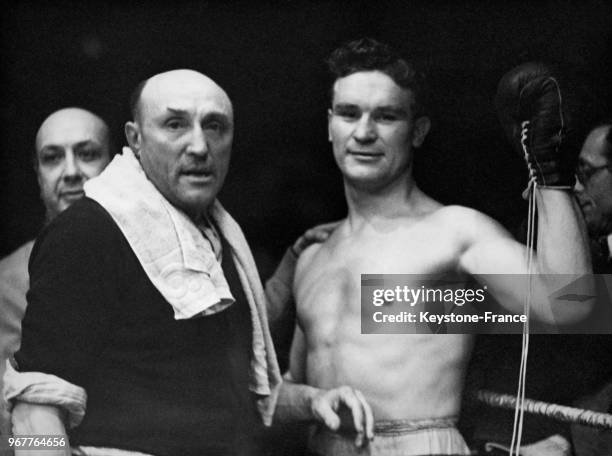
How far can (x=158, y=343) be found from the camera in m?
2.25

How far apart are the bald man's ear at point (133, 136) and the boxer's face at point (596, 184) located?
1163 millimetres

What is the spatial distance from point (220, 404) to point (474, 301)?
71 centimetres

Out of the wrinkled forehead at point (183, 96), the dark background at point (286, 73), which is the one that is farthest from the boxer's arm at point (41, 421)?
the wrinkled forehead at point (183, 96)

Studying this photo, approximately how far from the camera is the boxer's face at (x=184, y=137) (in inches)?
91.7

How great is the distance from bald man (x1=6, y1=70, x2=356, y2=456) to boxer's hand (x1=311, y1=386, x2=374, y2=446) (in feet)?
0.48

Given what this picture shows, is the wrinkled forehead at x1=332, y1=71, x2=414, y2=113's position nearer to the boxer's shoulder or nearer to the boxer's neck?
the boxer's neck

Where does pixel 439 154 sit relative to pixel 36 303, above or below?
above

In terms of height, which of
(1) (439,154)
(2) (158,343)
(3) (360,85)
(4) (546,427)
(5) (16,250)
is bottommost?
(4) (546,427)

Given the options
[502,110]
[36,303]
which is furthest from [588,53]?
[36,303]

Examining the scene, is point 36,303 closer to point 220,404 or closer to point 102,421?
point 102,421

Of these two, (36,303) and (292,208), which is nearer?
(36,303)

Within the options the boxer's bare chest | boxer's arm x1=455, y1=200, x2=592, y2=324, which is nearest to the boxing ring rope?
boxer's arm x1=455, y1=200, x2=592, y2=324

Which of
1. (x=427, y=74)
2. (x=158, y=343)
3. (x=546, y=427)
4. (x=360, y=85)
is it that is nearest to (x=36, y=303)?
(x=158, y=343)

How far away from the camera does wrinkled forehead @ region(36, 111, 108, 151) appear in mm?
2430
